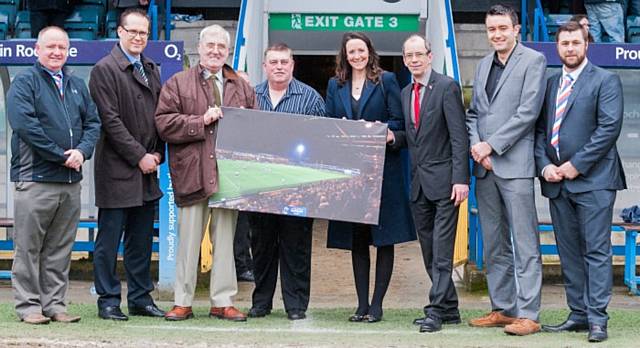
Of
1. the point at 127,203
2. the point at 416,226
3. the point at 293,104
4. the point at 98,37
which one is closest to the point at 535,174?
the point at 416,226

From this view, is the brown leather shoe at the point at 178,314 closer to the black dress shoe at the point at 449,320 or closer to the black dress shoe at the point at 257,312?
the black dress shoe at the point at 257,312

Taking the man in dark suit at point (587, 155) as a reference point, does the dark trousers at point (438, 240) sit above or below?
below

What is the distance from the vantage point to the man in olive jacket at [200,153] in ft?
24.0

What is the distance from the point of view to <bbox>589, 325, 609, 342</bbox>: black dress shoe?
22.5ft

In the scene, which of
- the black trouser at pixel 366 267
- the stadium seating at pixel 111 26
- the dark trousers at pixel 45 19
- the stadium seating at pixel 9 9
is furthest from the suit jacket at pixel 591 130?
the stadium seating at pixel 9 9

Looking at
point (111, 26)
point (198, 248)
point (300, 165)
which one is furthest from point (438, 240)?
point (111, 26)

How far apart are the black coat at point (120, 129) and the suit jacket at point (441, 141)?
1744mm

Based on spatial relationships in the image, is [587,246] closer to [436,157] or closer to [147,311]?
[436,157]

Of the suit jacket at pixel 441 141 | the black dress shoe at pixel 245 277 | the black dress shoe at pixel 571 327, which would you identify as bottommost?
the black dress shoe at pixel 245 277

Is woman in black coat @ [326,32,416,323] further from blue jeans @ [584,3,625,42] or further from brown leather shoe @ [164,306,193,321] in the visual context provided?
blue jeans @ [584,3,625,42]

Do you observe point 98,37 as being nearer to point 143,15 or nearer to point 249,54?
point 249,54

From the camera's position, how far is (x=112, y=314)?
748 cm

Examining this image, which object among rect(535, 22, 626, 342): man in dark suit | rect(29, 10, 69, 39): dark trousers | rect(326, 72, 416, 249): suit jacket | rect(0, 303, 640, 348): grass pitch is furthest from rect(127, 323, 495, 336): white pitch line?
rect(29, 10, 69, 39): dark trousers

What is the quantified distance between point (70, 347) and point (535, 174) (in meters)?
2.99
